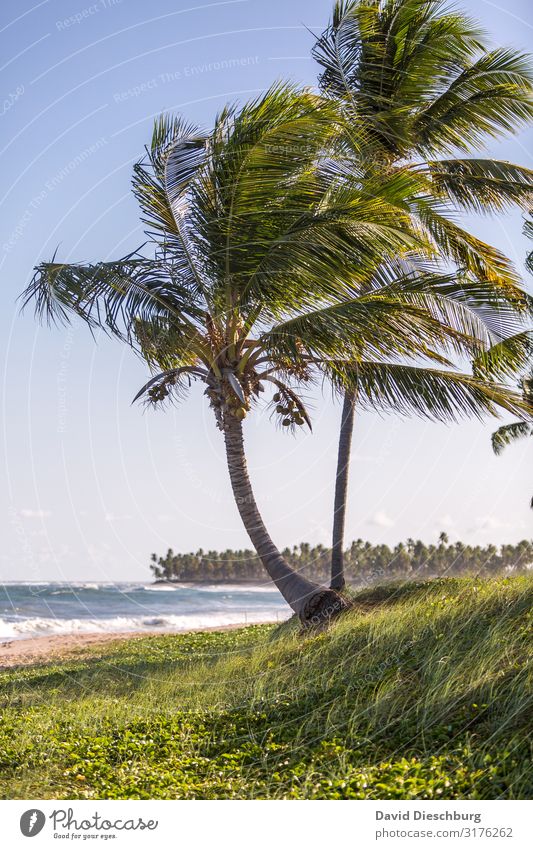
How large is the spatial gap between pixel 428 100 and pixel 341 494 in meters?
6.08

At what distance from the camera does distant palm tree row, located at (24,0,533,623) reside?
8445 mm

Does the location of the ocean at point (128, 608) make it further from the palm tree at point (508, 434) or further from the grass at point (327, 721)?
the grass at point (327, 721)

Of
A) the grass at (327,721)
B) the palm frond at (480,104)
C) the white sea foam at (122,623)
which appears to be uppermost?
the palm frond at (480,104)

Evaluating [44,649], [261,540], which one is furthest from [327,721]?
[44,649]

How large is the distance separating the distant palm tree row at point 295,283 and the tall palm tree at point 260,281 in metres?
0.02

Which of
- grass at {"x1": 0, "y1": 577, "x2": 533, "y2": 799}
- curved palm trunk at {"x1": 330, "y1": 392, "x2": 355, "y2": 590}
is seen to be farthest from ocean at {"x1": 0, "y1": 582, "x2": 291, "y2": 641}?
grass at {"x1": 0, "y1": 577, "x2": 533, "y2": 799}

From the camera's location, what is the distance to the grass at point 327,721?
17.3 ft

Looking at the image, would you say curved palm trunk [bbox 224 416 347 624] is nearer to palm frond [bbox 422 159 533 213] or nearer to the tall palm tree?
the tall palm tree

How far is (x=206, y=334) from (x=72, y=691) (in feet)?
15.1

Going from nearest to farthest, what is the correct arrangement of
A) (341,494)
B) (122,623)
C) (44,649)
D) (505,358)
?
(505,358) → (341,494) → (44,649) → (122,623)

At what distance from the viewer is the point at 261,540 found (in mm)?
9508

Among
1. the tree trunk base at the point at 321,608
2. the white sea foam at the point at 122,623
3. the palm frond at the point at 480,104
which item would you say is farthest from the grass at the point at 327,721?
the white sea foam at the point at 122,623

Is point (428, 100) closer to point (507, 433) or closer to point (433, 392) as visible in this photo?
point (433, 392)

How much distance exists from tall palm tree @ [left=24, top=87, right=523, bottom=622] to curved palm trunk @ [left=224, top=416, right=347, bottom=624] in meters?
0.02
